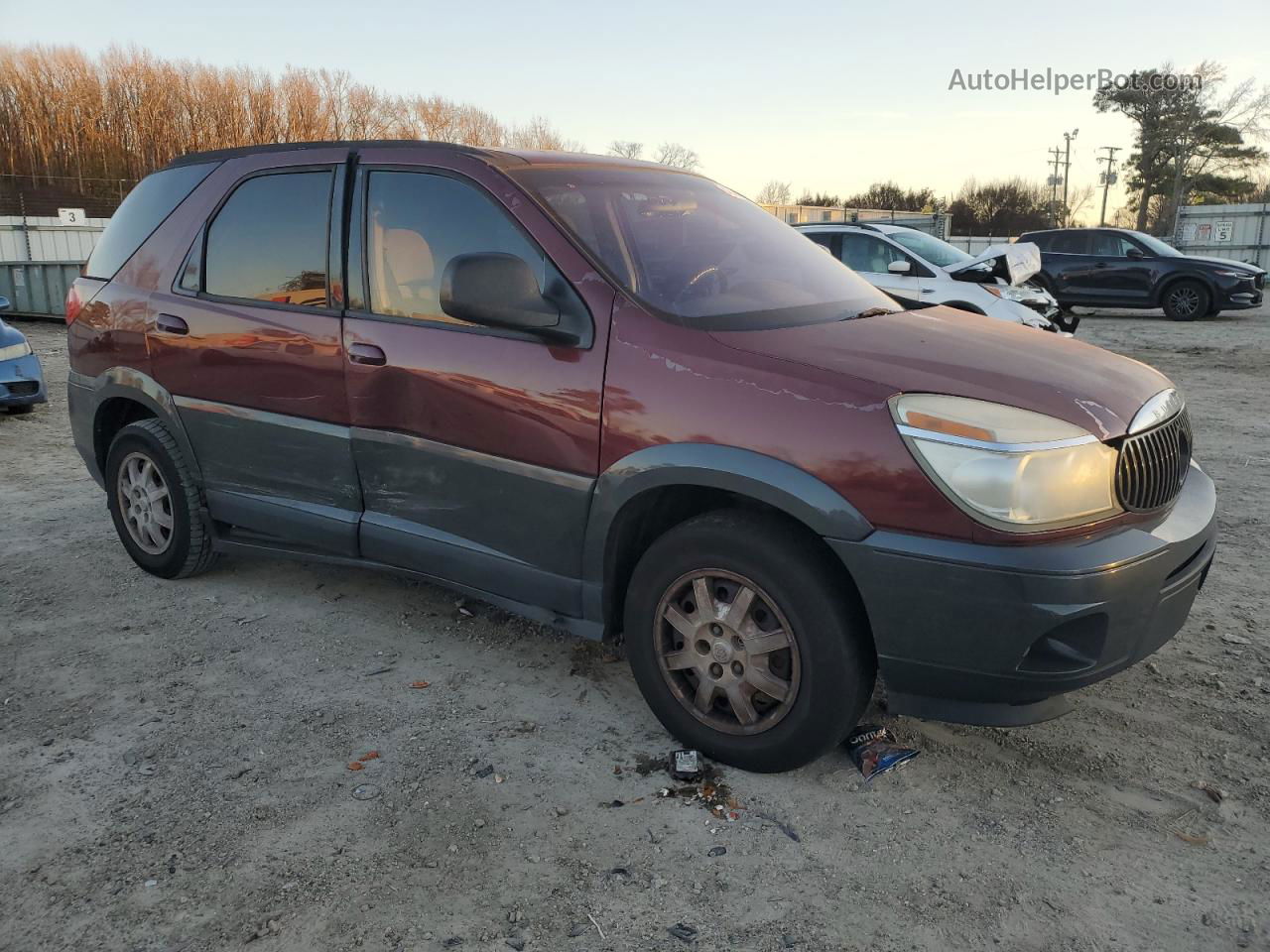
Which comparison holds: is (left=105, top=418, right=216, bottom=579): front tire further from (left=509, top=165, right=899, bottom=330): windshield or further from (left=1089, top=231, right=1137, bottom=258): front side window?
(left=1089, top=231, right=1137, bottom=258): front side window

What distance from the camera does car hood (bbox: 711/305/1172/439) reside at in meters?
2.61

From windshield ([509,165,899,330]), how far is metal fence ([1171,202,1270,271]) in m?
27.5

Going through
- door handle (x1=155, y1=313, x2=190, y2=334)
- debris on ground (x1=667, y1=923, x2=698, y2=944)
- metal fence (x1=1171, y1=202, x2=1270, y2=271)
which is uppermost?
metal fence (x1=1171, y1=202, x2=1270, y2=271)

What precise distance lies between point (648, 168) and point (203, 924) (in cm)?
299

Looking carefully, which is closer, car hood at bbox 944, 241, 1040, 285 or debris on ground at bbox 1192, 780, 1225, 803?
debris on ground at bbox 1192, 780, 1225, 803

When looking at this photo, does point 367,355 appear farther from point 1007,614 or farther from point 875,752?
point 1007,614

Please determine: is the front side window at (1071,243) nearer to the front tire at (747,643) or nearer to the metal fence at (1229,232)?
the metal fence at (1229,232)

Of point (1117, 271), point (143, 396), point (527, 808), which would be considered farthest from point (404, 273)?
point (1117, 271)

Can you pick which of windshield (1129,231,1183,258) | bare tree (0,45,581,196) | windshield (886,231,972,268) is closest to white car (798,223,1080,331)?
windshield (886,231,972,268)

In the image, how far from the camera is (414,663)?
3740 mm

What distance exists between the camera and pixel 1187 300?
1712cm

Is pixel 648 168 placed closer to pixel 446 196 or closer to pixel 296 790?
pixel 446 196

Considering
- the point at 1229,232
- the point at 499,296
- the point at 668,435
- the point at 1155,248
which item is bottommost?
the point at 668,435

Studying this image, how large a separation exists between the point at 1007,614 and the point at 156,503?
376 centimetres
